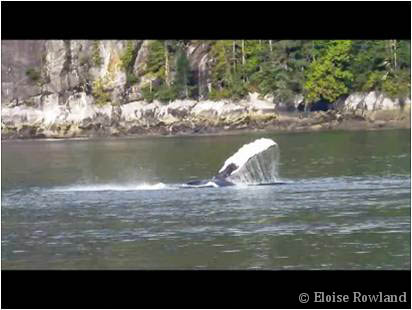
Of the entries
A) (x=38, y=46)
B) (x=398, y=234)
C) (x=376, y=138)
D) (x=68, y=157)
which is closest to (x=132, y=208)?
(x=398, y=234)

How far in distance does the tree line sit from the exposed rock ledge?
5.35ft

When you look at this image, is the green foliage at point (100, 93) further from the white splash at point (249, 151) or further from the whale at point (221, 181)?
the white splash at point (249, 151)

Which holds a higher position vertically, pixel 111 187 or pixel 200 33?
pixel 200 33

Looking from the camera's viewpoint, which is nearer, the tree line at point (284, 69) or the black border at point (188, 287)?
the black border at point (188, 287)

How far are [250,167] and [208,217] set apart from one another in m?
8.72

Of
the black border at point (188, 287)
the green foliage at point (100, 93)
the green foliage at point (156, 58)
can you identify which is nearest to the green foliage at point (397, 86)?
the green foliage at point (156, 58)

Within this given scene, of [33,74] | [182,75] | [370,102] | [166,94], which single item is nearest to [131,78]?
[182,75]

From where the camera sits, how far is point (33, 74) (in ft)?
399

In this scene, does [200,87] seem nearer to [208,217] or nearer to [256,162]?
[256,162]

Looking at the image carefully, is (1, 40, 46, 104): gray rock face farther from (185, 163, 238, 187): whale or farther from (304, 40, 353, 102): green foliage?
(185, 163, 238, 187): whale

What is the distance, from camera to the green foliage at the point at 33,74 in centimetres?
12081

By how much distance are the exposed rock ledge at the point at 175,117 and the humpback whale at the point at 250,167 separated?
171 feet

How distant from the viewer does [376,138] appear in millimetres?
73750

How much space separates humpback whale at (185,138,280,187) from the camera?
4000cm
